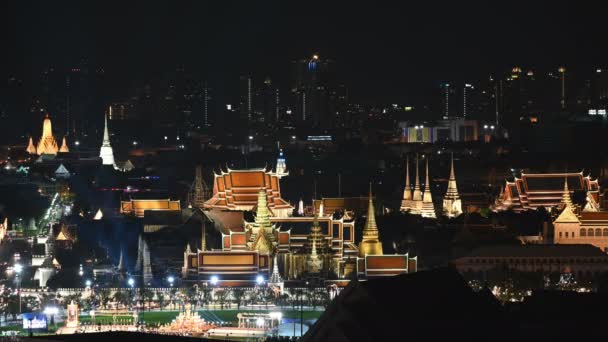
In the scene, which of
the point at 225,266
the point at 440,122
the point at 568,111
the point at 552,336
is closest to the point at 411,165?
the point at 568,111

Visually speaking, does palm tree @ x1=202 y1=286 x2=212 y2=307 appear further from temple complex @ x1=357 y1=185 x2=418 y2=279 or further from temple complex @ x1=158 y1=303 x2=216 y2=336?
temple complex @ x1=158 y1=303 x2=216 y2=336

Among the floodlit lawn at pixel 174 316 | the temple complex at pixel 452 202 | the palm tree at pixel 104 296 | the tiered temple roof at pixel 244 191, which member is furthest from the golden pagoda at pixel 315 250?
the temple complex at pixel 452 202

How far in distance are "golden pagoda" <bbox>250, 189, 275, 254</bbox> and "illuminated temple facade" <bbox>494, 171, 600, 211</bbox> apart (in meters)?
13.8

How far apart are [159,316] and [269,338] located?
481cm

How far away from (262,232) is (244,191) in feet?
28.9

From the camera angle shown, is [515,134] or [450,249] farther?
[515,134]

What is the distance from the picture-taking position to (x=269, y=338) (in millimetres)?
29281

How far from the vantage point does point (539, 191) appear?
5338 cm

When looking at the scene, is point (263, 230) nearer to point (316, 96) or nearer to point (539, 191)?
point (539, 191)

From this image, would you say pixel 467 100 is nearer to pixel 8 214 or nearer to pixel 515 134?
pixel 515 134

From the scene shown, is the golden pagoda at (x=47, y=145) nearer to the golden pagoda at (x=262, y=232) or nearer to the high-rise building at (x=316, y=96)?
the high-rise building at (x=316, y=96)

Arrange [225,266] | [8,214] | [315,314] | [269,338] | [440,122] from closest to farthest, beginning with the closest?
[269,338] < [315,314] < [225,266] < [8,214] < [440,122]

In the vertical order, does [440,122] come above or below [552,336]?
above

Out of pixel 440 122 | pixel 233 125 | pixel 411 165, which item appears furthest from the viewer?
pixel 233 125
